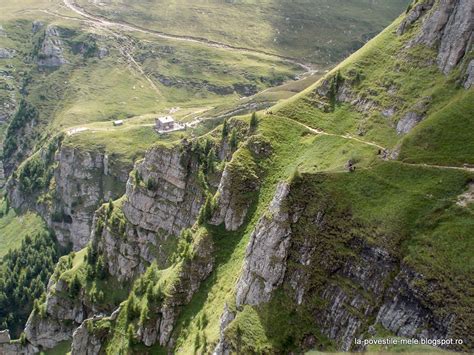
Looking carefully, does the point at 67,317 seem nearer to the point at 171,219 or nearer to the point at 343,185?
the point at 171,219

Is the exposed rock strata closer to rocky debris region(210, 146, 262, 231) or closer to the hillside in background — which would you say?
the hillside in background

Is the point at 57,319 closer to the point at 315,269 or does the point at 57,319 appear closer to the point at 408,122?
the point at 315,269

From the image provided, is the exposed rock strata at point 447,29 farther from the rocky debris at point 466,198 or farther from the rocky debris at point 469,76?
the rocky debris at point 466,198

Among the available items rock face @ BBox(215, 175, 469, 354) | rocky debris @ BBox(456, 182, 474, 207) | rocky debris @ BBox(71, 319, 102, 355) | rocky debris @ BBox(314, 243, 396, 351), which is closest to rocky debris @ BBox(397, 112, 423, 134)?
rocky debris @ BBox(456, 182, 474, 207)

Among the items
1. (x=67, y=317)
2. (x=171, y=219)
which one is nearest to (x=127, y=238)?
(x=171, y=219)

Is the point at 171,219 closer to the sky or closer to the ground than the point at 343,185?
closer to the ground

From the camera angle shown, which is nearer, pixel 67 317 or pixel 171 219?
pixel 171 219

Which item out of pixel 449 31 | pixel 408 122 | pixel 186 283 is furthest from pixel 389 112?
pixel 186 283
